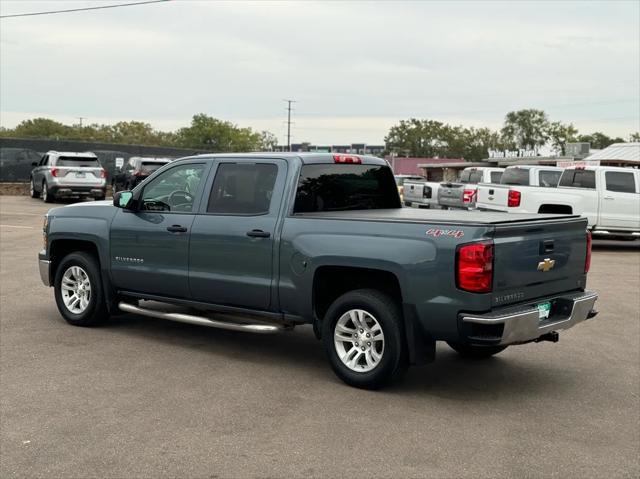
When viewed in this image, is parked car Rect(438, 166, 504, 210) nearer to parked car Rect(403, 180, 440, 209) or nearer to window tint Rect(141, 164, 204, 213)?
parked car Rect(403, 180, 440, 209)

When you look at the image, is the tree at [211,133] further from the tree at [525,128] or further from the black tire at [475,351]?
the black tire at [475,351]

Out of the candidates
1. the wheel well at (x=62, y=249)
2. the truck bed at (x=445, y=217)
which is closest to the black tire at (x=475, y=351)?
the truck bed at (x=445, y=217)

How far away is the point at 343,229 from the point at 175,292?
2106 mm

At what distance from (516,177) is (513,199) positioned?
321 centimetres

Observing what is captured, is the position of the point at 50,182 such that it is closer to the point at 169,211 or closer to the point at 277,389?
the point at 169,211

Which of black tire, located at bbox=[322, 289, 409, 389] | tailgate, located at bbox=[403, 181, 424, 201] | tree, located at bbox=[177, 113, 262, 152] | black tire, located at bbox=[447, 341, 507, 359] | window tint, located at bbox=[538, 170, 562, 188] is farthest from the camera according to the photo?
tree, located at bbox=[177, 113, 262, 152]

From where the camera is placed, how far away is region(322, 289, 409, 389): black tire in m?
6.39

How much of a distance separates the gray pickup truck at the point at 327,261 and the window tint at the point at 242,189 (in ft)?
0.04

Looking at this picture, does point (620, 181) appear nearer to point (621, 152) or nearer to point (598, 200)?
point (598, 200)

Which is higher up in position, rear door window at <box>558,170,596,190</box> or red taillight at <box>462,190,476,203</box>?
rear door window at <box>558,170,596,190</box>

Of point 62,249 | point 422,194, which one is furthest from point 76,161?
point 62,249

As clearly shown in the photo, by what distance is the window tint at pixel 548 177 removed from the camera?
70.5 feet

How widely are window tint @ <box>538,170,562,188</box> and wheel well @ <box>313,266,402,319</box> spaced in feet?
50.8

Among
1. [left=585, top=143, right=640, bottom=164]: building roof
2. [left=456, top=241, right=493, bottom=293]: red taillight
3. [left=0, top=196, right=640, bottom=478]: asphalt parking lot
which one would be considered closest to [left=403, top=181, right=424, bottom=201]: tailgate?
[left=0, top=196, right=640, bottom=478]: asphalt parking lot
